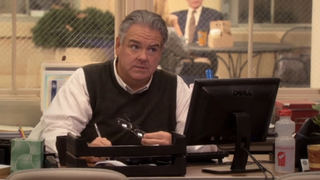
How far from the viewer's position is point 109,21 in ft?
14.1

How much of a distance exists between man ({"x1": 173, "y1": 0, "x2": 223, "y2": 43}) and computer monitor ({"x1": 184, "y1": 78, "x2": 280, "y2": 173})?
2.04 m

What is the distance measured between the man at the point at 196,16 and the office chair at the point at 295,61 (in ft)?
2.03

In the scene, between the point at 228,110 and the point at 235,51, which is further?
the point at 235,51

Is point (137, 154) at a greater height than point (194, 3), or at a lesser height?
lesser

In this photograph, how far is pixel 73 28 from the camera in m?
4.29

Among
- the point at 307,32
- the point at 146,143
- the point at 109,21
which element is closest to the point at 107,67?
the point at 146,143

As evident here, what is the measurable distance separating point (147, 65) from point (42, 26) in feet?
5.26

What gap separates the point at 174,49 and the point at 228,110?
Answer: 82.3 inches

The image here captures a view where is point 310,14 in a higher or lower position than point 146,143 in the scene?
higher

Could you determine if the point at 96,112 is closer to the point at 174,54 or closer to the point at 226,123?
the point at 226,123

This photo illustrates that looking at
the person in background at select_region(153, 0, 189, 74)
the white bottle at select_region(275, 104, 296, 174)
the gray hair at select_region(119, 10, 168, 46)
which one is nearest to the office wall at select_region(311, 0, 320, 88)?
the person in background at select_region(153, 0, 189, 74)

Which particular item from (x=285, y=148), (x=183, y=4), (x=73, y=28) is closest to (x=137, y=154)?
(x=285, y=148)

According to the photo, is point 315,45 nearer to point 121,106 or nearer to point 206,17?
point 206,17

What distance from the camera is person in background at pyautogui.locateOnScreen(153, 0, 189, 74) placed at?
4422 millimetres
